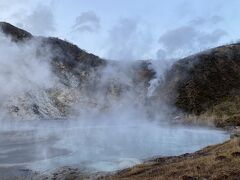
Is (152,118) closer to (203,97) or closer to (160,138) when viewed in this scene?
(203,97)

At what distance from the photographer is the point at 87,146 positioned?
3438 centimetres

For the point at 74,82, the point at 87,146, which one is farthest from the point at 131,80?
the point at 87,146

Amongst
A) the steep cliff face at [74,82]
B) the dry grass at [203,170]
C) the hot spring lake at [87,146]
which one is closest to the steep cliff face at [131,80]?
the steep cliff face at [74,82]

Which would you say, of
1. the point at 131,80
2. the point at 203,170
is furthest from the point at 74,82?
the point at 203,170

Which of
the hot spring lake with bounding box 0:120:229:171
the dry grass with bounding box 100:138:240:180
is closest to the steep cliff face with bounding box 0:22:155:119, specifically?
the hot spring lake with bounding box 0:120:229:171

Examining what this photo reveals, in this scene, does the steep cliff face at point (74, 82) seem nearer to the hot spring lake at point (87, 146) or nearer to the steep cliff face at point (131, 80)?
the steep cliff face at point (131, 80)

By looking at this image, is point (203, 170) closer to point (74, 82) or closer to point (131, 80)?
point (74, 82)

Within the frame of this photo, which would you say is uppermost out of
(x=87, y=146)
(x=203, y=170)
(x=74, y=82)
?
(x=74, y=82)

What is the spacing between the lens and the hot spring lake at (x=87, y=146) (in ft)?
89.6

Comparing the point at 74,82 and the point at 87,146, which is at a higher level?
the point at 74,82

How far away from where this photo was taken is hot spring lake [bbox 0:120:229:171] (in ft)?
89.6

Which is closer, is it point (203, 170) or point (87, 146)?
point (203, 170)

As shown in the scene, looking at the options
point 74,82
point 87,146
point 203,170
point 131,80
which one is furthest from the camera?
point 131,80

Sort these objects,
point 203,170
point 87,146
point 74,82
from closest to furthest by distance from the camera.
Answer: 1. point 203,170
2. point 87,146
3. point 74,82
